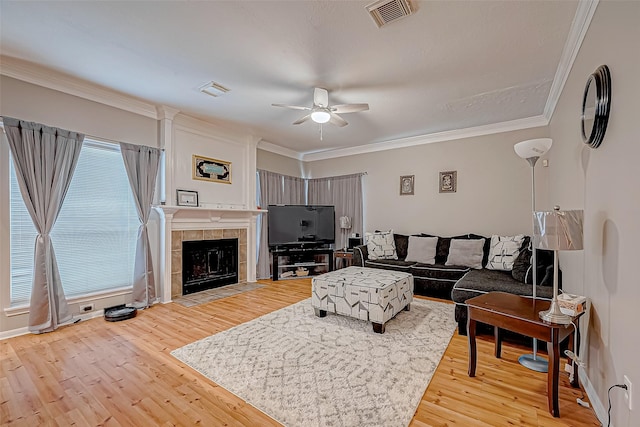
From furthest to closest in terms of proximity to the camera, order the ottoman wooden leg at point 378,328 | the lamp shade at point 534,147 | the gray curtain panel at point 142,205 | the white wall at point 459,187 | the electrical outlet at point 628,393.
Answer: the white wall at point 459,187 < the gray curtain panel at point 142,205 < the ottoman wooden leg at point 378,328 < the lamp shade at point 534,147 < the electrical outlet at point 628,393

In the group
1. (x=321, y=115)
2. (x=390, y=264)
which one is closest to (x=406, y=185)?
(x=390, y=264)

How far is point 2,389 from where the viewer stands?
204cm

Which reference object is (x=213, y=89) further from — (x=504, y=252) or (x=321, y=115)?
(x=504, y=252)

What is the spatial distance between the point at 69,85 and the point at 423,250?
17.5ft

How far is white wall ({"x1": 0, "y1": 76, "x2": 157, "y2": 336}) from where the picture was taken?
2.82 metres

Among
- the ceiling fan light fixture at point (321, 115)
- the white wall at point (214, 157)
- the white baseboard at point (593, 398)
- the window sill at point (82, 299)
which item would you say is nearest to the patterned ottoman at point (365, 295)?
the white baseboard at point (593, 398)

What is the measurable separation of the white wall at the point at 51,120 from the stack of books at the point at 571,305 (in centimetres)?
469

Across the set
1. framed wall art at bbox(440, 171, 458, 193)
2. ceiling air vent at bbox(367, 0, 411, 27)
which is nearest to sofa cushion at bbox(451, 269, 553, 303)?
framed wall art at bbox(440, 171, 458, 193)

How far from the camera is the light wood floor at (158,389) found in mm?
1738

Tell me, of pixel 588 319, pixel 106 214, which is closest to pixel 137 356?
pixel 106 214

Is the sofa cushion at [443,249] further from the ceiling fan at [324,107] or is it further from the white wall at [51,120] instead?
the white wall at [51,120]

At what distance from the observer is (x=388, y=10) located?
6.73 feet

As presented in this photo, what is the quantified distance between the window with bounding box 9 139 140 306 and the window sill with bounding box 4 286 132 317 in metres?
0.05

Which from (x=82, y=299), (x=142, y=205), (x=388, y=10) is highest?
(x=388, y=10)
